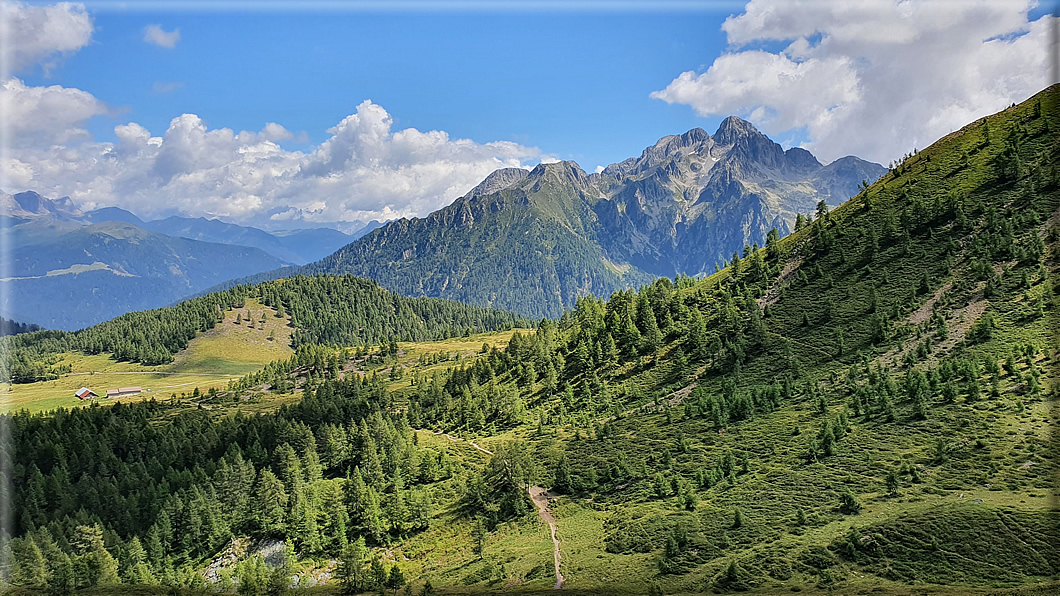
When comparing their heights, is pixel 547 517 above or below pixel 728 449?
below

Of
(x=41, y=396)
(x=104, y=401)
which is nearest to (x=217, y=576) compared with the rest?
(x=104, y=401)

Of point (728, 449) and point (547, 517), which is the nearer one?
point (547, 517)

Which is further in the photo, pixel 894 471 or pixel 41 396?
pixel 41 396

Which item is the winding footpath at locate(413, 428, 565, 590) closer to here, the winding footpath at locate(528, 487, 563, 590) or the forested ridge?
the winding footpath at locate(528, 487, 563, 590)

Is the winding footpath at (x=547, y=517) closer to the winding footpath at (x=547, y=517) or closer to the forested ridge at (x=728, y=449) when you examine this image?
the winding footpath at (x=547, y=517)

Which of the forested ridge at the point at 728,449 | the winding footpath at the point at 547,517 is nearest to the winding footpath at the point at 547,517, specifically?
the winding footpath at the point at 547,517

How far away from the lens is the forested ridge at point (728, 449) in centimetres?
4469

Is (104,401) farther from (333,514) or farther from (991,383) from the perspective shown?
(991,383)

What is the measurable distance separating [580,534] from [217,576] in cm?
4965

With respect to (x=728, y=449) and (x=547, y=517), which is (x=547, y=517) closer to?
(x=547, y=517)

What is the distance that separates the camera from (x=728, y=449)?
71062 mm

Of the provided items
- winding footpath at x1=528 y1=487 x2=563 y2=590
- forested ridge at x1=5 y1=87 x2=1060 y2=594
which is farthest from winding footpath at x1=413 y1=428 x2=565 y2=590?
forested ridge at x1=5 y1=87 x2=1060 y2=594

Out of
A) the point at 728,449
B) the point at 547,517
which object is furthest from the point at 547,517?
the point at 728,449

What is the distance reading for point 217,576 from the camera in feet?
229
